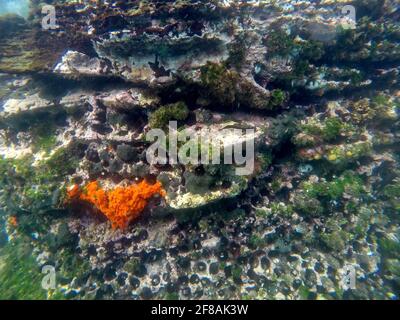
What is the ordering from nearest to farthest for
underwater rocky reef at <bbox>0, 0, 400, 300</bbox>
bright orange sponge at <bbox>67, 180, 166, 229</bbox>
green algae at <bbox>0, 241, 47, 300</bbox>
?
bright orange sponge at <bbox>67, 180, 166, 229</bbox>
underwater rocky reef at <bbox>0, 0, 400, 300</bbox>
green algae at <bbox>0, 241, 47, 300</bbox>

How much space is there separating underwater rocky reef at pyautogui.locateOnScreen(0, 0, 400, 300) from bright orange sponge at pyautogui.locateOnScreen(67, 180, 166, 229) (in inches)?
1.4

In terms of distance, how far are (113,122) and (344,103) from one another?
7.44 metres

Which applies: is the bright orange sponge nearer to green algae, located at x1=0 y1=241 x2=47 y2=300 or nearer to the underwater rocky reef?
the underwater rocky reef

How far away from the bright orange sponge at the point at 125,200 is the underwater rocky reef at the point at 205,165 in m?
0.04

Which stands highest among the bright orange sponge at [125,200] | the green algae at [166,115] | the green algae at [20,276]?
the green algae at [166,115]

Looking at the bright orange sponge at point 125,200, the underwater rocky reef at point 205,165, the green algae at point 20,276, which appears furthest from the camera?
the green algae at point 20,276

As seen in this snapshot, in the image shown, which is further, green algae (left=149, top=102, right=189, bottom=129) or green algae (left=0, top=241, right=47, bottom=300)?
green algae (left=0, top=241, right=47, bottom=300)

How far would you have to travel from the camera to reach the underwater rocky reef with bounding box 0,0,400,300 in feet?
21.5

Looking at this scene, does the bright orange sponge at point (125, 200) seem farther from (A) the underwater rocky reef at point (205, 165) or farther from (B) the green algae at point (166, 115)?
(B) the green algae at point (166, 115)

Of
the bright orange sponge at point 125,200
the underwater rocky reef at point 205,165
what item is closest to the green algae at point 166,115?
the underwater rocky reef at point 205,165

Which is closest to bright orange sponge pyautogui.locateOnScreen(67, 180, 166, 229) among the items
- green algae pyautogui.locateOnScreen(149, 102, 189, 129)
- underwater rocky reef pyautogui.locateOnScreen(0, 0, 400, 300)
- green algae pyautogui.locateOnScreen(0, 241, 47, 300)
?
underwater rocky reef pyautogui.locateOnScreen(0, 0, 400, 300)

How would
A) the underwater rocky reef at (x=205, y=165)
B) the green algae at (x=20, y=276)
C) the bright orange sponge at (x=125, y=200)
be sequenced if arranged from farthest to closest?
the green algae at (x=20, y=276) < the underwater rocky reef at (x=205, y=165) < the bright orange sponge at (x=125, y=200)

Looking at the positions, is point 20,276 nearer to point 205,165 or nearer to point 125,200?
point 125,200

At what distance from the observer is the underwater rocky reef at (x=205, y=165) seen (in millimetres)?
6566
